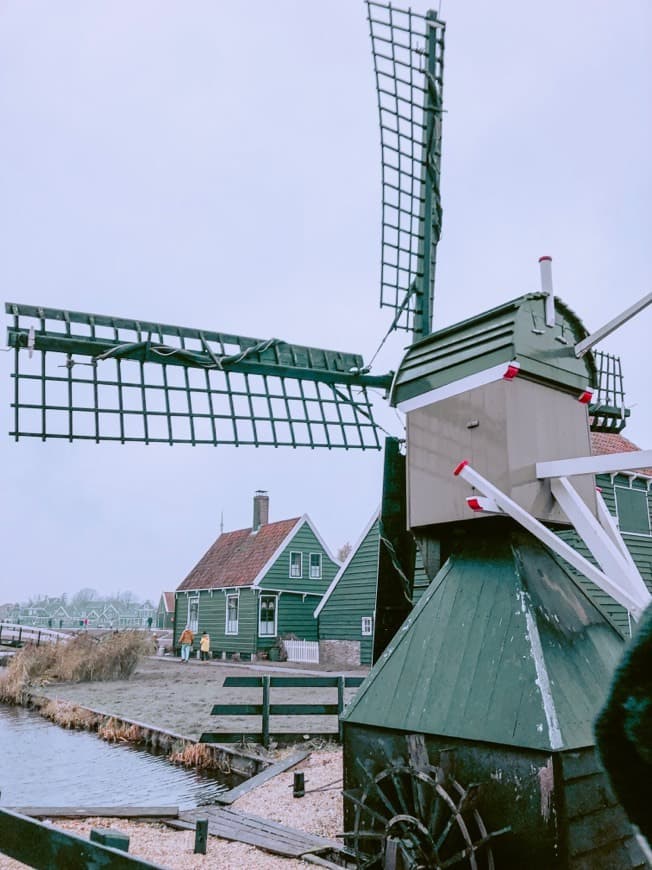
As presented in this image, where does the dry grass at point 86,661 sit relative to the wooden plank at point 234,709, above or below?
below

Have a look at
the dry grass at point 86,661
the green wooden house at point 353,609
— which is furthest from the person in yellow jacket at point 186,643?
the dry grass at point 86,661

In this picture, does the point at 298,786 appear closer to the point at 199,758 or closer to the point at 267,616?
the point at 199,758

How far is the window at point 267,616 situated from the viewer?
95.2ft

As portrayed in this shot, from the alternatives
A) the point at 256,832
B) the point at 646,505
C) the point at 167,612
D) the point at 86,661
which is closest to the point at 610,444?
the point at 646,505

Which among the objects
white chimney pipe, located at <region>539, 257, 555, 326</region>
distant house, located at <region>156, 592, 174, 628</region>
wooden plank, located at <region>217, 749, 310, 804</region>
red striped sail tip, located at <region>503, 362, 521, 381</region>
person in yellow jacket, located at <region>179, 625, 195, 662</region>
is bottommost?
distant house, located at <region>156, 592, 174, 628</region>

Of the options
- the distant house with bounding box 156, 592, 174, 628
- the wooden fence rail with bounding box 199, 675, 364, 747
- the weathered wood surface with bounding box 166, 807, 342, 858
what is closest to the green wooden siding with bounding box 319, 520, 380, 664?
the wooden fence rail with bounding box 199, 675, 364, 747

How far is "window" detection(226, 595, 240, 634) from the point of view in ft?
100

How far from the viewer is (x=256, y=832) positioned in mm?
6668

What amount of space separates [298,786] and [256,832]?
1393 mm

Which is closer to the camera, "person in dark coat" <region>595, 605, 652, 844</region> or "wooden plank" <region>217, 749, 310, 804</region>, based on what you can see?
"person in dark coat" <region>595, 605, 652, 844</region>

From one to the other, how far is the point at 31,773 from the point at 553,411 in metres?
10.2

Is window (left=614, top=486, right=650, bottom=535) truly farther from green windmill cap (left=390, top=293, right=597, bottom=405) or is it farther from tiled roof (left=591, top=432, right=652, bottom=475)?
green windmill cap (left=390, top=293, right=597, bottom=405)

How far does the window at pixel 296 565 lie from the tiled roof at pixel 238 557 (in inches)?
36.5

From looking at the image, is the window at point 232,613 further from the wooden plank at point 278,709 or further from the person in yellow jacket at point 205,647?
the wooden plank at point 278,709
